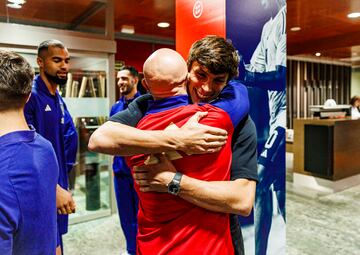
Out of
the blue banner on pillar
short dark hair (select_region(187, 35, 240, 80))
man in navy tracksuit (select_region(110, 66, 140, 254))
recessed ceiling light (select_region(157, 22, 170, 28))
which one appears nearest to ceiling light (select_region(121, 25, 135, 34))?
recessed ceiling light (select_region(157, 22, 170, 28))

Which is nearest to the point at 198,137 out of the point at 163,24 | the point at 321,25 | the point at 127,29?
the point at 163,24

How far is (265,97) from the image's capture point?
1.88 m

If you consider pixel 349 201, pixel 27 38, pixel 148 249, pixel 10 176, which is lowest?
pixel 349 201

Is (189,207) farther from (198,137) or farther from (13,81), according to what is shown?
(13,81)

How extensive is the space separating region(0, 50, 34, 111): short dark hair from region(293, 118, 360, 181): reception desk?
4.80 m

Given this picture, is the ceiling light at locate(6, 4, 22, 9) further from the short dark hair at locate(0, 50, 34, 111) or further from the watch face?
the watch face

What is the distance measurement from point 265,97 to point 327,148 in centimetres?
357

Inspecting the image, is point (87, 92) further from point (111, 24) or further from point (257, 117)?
point (257, 117)

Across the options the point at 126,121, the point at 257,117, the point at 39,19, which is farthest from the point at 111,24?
the point at 126,121

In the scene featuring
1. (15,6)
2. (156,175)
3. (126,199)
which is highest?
(15,6)

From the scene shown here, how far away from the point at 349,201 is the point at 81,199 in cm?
378

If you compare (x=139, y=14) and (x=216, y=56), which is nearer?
(x=216, y=56)

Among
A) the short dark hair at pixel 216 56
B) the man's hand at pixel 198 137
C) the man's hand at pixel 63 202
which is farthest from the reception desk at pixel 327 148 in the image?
the man's hand at pixel 198 137

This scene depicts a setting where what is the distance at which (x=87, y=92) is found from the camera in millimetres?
4016
